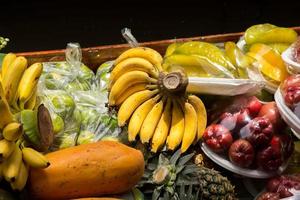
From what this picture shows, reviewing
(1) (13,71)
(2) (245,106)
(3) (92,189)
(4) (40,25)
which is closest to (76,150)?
(3) (92,189)

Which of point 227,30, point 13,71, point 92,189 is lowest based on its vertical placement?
point 227,30

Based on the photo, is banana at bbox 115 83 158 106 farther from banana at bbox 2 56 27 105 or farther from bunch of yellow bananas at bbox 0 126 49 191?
bunch of yellow bananas at bbox 0 126 49 191

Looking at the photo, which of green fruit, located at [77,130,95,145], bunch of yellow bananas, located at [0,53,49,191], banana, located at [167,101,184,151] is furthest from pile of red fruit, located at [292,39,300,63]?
bunch of yellow bananas, located at [0,53,49,191]

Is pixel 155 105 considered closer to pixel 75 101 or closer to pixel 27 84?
pixel 75 101

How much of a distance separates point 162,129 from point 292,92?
2.26ft

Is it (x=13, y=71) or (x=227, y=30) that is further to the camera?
(x=227, y=30)

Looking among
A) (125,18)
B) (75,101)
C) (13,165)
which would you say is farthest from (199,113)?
(125,18)

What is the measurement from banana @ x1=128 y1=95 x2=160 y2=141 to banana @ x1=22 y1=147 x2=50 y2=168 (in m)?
0.67

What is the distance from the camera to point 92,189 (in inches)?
98.7

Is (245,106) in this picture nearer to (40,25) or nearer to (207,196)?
(207,196)

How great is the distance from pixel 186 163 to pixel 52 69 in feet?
3.50

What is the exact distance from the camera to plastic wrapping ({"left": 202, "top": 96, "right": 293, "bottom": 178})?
9.43ft

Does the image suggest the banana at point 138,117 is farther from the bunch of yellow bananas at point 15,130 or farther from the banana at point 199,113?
the bunch of yellow bananas at point 15,130

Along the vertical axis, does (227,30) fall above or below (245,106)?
below
